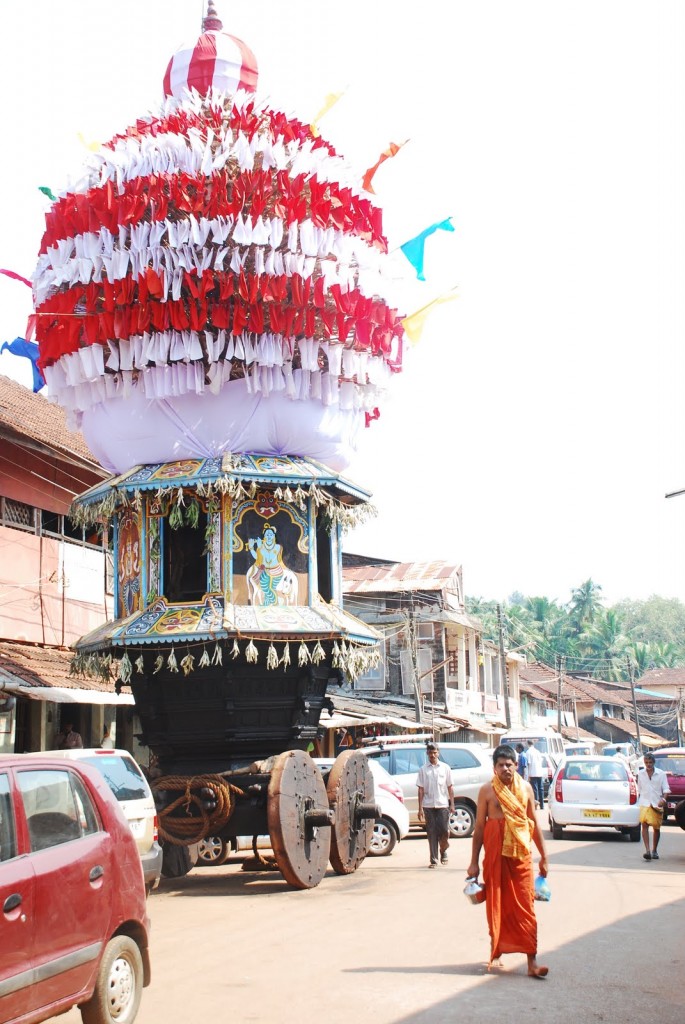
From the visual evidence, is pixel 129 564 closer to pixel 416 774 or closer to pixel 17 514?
pixel 17 514

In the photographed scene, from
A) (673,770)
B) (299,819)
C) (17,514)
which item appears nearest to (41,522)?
(17,514)

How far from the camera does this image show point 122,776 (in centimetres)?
1141

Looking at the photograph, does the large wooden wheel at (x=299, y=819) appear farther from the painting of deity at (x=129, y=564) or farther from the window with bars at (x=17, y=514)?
the window with bars at (x=17, y=514)

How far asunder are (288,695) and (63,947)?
28.3 ft

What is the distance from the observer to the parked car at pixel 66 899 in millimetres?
5738

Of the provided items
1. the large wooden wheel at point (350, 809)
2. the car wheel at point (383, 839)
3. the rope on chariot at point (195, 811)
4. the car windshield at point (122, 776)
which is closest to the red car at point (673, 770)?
the car wheel at point (383, 839)

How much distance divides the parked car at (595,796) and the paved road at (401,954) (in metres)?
5.92

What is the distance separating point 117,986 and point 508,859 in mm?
3056

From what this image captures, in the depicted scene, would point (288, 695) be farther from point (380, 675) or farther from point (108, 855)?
point (380, 675)

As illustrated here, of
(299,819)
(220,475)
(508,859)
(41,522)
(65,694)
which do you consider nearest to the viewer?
(508,859)

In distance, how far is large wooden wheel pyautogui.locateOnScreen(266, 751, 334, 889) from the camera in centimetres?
1318

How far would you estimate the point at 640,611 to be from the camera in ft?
425

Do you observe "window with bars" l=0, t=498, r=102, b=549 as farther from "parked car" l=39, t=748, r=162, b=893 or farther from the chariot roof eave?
"parked car" l=39, t=748, r=162, b=893

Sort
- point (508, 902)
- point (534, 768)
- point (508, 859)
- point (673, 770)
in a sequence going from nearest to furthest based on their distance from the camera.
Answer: point (508, 902) → point (508, 859) → point (673, 770) → point (534, 768)
